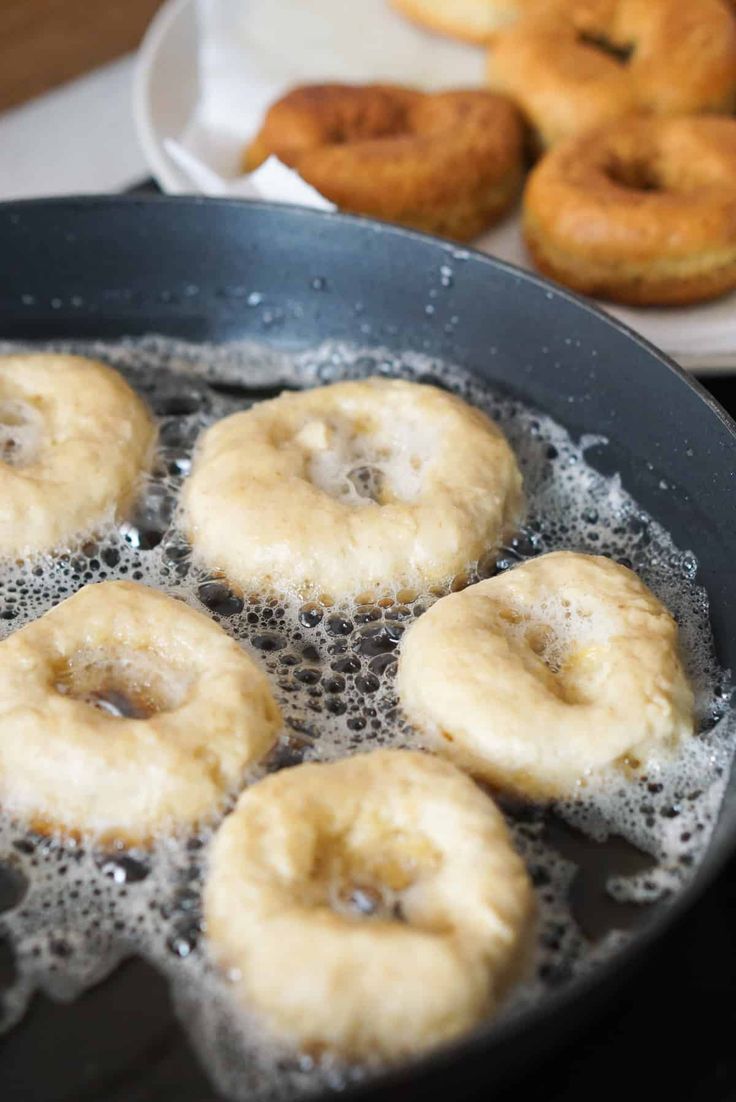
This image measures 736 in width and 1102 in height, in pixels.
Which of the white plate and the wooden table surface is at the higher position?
the white plate

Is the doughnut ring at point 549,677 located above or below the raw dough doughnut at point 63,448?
above

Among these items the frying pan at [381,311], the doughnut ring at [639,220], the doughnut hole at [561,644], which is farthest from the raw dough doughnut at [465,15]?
the doughnut hole at [561,644]

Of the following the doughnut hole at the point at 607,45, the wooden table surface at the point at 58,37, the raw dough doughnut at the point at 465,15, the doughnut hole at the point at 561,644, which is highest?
the doughnut hole at the point at 607,45

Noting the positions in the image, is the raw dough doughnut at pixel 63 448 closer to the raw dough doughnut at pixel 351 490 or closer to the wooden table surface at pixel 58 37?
the raw dough doughnut at pixel 351 490

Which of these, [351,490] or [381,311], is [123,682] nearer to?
[351,490]

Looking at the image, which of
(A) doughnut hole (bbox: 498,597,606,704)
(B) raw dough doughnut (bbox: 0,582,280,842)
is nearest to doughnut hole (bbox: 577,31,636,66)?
(A) doughnut hole (bbox: 498,597,606,704)

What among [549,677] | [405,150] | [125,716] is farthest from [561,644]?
[405,150]

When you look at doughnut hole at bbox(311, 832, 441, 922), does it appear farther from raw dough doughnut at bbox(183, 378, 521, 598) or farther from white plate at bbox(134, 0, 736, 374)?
white plate at bbox(134, 0, 736, 374)
